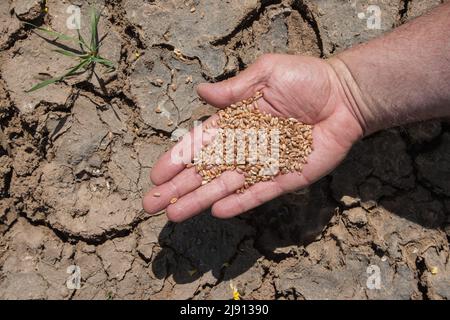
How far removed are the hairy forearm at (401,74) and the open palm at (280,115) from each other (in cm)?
9

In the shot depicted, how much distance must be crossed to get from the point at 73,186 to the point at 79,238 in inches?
12.7

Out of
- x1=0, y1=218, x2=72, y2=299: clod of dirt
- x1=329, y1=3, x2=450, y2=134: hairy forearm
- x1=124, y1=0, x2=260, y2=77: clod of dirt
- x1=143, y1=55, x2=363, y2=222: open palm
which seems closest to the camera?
x1=329, y1=3, x2=450, y2=134: hairy forearm

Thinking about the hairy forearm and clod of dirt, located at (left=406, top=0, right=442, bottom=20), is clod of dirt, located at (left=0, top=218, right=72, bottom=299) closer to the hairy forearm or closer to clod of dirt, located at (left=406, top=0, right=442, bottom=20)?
the hairy forearm

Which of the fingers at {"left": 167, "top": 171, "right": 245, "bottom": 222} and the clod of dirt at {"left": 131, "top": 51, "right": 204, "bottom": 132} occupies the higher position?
the clod of dirt at {"left": 131, "top": 51, "right": 204, "bottom": 132}

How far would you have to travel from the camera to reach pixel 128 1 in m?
3.54

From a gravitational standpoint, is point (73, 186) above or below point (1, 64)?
below

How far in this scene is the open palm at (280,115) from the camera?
3.18 m

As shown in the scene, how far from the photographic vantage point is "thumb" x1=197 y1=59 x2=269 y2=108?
3.16 meters

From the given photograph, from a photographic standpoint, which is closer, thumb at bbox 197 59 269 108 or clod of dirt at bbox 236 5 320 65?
thumb at bbox 197 59 269 108

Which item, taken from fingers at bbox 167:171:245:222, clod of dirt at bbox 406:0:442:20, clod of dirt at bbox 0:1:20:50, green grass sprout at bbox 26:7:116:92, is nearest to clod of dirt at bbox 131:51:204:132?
green grass sprout at bbox 26:7:116:92

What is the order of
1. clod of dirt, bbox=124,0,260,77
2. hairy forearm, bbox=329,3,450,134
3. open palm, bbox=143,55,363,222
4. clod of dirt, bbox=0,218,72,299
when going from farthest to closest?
clod of dirt, bbox=124,0,260,77 < clod of dirt, bbox=0,218,72,299 < open palm, bbox=143,55,363,222 < hairy forearm, bbox=329,3,450,134

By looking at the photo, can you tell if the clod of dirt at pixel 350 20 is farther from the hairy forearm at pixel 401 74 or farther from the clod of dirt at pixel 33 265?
the clod of dirt at pixel 33 265
